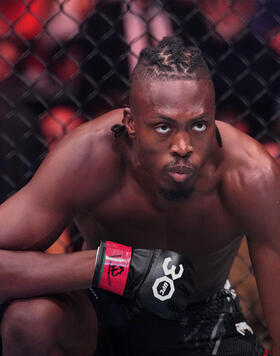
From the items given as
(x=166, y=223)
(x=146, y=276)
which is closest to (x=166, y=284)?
(x=146, y=276)

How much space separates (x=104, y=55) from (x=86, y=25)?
0.13 metres

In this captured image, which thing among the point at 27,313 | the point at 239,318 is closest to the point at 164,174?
the point at 27,313

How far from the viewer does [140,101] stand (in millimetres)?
1254

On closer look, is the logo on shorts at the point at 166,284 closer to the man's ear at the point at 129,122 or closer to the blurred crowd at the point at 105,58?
the man's ear at the point at 129,122

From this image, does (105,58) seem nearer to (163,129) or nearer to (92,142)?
(92,142)

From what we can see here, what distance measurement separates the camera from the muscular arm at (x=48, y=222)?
132 centimetres

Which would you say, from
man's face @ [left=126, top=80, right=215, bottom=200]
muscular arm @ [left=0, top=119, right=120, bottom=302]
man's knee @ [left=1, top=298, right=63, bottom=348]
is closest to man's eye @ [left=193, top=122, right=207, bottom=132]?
man's face @ [left=126, top=80, right=215, bottom=200]

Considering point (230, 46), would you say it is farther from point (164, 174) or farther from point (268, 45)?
point (164, 174)

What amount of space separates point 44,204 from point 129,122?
275 mm

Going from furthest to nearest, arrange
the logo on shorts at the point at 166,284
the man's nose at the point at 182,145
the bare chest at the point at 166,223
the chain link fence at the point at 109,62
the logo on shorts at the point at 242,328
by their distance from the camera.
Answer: the chain link fence at the point at 109,62 → the logo on shorts at the point at 242,328 → the bare chest at the point at 166,223 → the logo on shorts at the point at 166,284 → the man's nose at the point at 182,145

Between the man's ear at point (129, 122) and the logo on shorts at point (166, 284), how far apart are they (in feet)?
1.03

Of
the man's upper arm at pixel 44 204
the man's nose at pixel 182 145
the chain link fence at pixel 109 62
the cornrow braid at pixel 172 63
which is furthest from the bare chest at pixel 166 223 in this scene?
the chain link fence at pixel 109 62

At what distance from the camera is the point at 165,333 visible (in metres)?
1.54

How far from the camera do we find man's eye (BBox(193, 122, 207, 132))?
125cm
